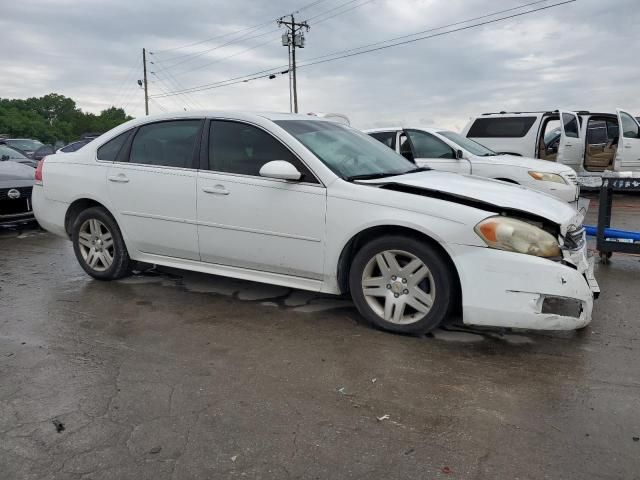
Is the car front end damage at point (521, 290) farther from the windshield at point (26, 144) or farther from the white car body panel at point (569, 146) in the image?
the windshield at point (26, 144)

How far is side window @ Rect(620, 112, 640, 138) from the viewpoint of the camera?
1213 centimetres

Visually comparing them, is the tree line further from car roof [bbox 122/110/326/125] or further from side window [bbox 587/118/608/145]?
car roof [bbox 122/110/326/125]

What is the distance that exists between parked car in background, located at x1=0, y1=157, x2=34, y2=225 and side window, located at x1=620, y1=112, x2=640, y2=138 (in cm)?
1173

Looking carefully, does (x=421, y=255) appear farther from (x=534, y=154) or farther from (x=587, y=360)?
(x=534, y=154)

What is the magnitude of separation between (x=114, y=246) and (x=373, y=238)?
2.60 meters

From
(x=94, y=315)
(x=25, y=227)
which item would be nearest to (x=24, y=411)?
(x=94, y=315)

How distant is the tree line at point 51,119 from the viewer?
3142 inches

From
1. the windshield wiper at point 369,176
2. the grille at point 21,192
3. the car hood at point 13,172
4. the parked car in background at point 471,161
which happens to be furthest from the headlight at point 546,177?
the car hood at point 13,172

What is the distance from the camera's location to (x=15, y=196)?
7.73 meters

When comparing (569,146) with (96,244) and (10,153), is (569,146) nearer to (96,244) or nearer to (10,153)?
(96,244)

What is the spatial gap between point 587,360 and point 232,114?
3.19 meters

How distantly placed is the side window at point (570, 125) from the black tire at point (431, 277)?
10.2 meters

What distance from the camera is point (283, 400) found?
9.55ft

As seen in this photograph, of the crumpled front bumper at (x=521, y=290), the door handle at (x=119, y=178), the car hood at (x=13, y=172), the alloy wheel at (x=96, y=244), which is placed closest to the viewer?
the crumpled front bumper at (x=521, y=290)
